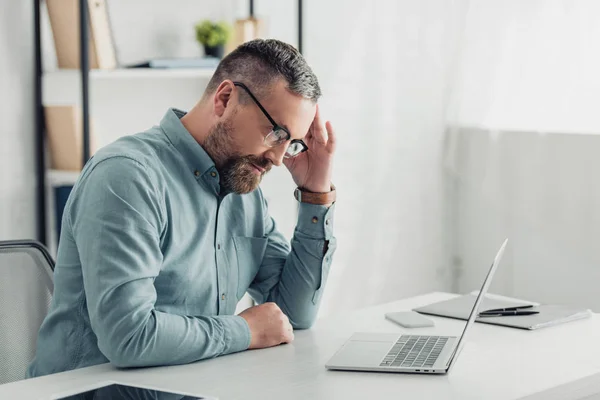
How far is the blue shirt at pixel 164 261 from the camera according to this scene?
150cm

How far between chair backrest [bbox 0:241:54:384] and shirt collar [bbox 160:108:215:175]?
428 millimetres

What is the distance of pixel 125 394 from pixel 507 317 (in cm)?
94

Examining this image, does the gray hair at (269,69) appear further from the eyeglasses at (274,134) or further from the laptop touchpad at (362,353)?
the laptop touchpad at (362,353)

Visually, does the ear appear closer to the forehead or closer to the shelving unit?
the forehead

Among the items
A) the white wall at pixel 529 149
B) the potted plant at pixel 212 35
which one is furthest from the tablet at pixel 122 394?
the white wall at pixel 529 149

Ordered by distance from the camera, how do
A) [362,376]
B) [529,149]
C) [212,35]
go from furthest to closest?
1. [529,149]
2. [212,35]
3. [362,376]

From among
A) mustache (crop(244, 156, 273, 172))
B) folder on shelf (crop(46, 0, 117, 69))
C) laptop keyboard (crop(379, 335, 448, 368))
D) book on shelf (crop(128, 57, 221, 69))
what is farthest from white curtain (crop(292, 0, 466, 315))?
laptop keyboard (crop(379, 335, 448, 368))

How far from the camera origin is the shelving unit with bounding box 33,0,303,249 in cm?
296

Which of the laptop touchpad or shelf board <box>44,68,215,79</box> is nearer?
the laptop touchpad

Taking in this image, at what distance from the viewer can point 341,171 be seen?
3.83 metres

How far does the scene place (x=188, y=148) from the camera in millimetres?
1764

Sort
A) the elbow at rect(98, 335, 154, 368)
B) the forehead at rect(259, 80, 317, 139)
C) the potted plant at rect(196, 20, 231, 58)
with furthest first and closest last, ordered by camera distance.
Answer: the potted plant at rect(196, 20, 231, 58)
the forehead at rect(259, 80, 317, 139)
the elbow at rect(98, 335, 154, 368)

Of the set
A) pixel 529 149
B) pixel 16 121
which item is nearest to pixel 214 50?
pixel 16 121

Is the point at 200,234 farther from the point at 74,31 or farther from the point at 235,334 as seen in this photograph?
the point at 74,31
